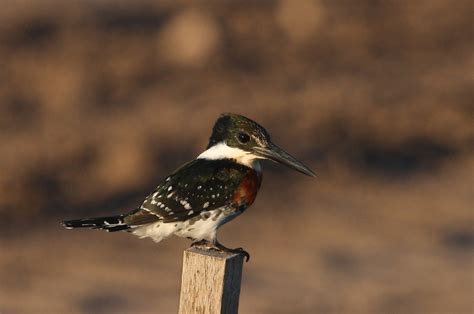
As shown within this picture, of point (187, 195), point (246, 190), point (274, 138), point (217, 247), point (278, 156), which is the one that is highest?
point (274, 138)

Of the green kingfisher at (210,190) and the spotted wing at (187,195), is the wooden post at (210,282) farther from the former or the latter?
the spotted wing at (187,195)

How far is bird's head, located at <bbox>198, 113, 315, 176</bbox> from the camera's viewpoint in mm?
6090

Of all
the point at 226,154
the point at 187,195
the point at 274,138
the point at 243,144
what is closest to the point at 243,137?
the point at 243,144

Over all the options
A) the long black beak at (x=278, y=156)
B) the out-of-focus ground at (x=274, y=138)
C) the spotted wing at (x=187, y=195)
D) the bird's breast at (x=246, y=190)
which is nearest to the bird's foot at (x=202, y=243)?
the spotted wing at (x=187, y=195)

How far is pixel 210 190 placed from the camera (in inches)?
236

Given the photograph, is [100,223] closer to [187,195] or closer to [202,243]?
[187,195]

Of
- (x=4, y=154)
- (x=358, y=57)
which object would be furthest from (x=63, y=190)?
(x=358, y=57)

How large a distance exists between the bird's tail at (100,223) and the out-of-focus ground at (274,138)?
7.56 m

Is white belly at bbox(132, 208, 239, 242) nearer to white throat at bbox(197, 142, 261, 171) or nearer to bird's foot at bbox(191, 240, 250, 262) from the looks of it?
bird's foot at bbox(191, 240, 250, 262)

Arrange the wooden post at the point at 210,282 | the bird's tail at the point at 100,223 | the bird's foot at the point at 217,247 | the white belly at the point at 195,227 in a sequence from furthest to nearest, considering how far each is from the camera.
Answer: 1. the white belly at the point at 195,227
2. the bird's tail at the point at 100,223
3. the bird's foot at the point at 217,247
4. the wooden post at the point at 210,282

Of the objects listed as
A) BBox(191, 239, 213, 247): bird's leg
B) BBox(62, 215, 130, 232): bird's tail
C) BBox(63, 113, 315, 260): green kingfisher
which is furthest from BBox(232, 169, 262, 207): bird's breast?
BBox(62, 215, 130, 232): bird's tail

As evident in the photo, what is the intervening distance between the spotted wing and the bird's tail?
0.05 metres

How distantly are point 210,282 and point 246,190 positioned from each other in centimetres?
92

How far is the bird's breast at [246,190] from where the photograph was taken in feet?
20.1
